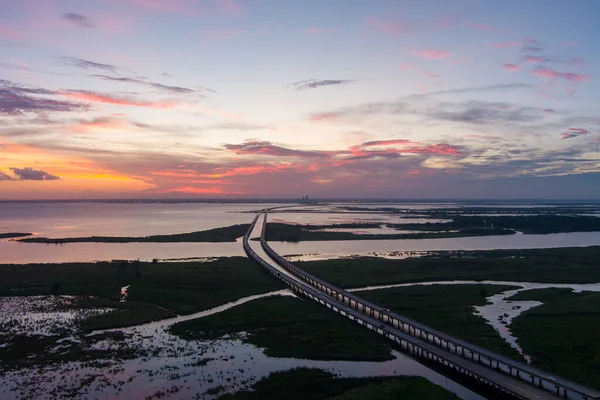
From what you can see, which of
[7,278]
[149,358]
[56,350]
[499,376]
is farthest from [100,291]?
[499,376]

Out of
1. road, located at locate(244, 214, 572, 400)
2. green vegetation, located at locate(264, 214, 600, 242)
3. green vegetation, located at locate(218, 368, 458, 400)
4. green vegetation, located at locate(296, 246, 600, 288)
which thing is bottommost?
green vegetation, located at locate(218, 368, 458, 400)

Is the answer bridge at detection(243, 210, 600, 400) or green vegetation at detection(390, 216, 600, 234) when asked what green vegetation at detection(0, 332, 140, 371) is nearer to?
bridge at detection(243, 210, 600, 400)

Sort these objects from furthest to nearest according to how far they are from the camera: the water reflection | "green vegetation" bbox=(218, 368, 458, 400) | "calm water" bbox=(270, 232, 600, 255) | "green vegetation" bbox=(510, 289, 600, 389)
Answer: "calm water" bbox=(270, 232, 600, 255) → the water reflection → "green vegetation" bbox=(510, 289, 600, 389) → "green vegetation" bbox=(218, 368, 458, 400)

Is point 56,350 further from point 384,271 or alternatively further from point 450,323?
point 384,271

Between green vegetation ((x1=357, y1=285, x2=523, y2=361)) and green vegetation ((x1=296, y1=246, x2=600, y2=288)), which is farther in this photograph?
green vegetation ((x1=296, y1=246, x2=600, y2=288))

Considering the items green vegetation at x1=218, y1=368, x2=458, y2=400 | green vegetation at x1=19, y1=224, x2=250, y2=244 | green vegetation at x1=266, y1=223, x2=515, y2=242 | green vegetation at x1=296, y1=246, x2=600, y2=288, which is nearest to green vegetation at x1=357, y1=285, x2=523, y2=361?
green vegetation at x1=296, y1=246, x2=600, y2=288

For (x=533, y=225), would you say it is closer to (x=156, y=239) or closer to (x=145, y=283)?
(x=156, y=239)

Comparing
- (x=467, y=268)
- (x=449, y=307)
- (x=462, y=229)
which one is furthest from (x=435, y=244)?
(x=449, y=307)
